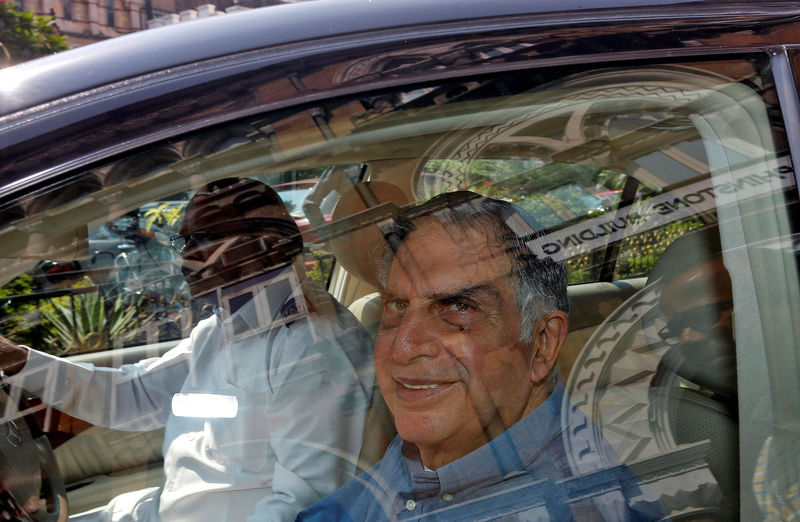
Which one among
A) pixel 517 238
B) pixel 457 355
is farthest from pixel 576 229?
pixel 457 355

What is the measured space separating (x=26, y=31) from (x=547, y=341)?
2.45 m

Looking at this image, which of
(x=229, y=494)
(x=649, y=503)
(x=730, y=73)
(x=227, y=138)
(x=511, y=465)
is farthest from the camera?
(x=229, y=494)

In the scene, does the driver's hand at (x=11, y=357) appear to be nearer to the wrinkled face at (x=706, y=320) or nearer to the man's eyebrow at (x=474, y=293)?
the man's eyebrow at (x=474, y=293)

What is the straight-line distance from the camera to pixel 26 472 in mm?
1267

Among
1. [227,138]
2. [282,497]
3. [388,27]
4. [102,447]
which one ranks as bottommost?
[282,497]

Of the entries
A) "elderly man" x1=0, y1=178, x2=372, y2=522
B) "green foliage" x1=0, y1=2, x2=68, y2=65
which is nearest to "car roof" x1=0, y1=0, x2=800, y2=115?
"elderly man" x1=0, y1=178, x2=372, y2=522

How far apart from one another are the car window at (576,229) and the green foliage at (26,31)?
1443mm

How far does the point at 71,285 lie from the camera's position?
1.25 meters

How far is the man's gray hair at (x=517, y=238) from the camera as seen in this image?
4.83 ft

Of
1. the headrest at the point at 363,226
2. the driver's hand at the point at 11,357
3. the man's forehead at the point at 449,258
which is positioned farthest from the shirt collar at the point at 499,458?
the driver's hand at the point at 11,357

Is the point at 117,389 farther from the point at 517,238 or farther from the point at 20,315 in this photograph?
the point at 517,238

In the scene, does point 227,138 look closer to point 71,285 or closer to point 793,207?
point 71,285

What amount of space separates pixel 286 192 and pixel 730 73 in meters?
0.80

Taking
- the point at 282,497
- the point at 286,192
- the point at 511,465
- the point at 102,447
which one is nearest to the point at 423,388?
the point at 511,465
